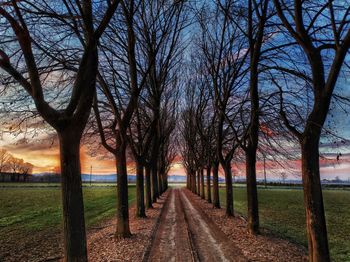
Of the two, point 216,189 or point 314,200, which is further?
point 216,189

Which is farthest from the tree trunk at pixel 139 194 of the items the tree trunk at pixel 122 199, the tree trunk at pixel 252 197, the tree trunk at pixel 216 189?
the tree trunk at pixel 216 189

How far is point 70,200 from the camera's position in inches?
261

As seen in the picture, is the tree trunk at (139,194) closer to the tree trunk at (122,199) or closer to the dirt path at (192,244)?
the dirt path at (192,244)

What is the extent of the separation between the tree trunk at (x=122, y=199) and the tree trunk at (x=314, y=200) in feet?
24.6

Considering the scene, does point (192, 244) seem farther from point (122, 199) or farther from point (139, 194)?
point (139, 194)

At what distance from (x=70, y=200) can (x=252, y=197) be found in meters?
8.74

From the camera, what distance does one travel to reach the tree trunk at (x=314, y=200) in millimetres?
6855

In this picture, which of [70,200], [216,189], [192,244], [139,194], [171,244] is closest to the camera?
[70,200]

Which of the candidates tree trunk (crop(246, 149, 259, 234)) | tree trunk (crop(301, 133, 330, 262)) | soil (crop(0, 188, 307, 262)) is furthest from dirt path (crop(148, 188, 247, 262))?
tree trunk (crop(301, 133, 330, 262))

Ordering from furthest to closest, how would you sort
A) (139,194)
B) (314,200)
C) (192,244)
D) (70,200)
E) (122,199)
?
1. (139,194)
2. (122,199)
3. (192,244)
4. (314,200)
5. (70,200)

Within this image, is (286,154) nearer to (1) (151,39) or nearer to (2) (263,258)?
(2) (263,258)

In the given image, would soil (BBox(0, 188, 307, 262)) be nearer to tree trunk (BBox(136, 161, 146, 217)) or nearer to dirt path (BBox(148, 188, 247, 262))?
dirt path (BBox(148, 188, 247, 262))

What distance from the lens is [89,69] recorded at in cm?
725

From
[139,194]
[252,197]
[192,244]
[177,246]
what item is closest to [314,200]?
[192,244]
